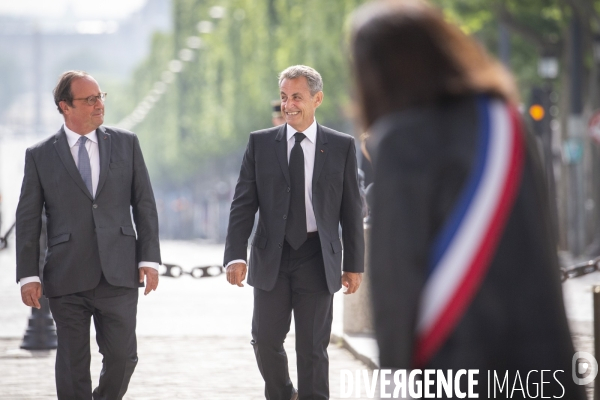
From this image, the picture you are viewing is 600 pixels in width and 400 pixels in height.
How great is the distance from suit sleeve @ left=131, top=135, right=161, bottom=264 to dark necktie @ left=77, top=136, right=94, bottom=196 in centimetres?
24

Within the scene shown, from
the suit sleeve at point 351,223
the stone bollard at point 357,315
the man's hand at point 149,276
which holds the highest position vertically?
the suit sleeve at point 351,223

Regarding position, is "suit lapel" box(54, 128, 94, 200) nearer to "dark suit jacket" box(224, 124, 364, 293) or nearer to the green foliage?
"dark suit jacket" box(224, 124, 364, 293)

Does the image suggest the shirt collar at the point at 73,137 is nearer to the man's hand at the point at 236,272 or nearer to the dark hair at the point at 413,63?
the man's hand at the point at 236,272

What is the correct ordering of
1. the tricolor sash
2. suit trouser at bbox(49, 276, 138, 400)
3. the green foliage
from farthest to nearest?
the green foliage → suit trouser at bbox(49, 276, 138, 400) → the tricolor sash

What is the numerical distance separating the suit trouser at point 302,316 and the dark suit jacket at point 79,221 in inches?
25.0

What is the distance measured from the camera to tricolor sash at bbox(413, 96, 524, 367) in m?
2.68

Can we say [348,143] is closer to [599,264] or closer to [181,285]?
[599,264]

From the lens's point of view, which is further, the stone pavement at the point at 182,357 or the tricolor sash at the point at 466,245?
the stone pavement at the point at 182,357

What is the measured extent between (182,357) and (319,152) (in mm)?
4242

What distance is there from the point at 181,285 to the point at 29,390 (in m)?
12.4

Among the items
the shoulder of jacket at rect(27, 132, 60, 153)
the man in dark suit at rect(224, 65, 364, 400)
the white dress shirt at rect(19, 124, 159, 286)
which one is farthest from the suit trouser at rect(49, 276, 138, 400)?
the shoulder of jacket at rect(27, 132, 60, 153)

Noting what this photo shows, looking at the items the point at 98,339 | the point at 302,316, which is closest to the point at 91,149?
the point at 98,339

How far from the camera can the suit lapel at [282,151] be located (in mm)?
6344

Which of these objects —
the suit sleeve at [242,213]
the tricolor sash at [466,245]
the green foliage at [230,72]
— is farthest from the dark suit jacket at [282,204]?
the green foliage at [230,72]
